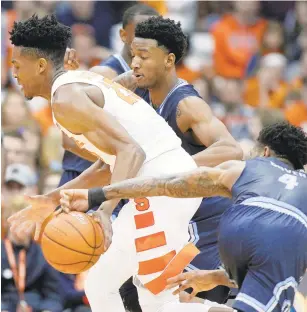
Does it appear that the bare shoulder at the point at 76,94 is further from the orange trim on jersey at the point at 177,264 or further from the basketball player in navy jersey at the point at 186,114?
the orange trim on jersey at the point at 177,264

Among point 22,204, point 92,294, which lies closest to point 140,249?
point 92,294

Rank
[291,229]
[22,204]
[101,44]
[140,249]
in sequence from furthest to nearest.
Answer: [101,44] < [22,204] < [140,249] < [291,229]

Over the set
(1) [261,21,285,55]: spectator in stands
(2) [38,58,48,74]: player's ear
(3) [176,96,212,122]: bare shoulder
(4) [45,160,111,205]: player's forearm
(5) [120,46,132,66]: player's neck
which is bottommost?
(1) [261,21,285,55]: spectator in stands

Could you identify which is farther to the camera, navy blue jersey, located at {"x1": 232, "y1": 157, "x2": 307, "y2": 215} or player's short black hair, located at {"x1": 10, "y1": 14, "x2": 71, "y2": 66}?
player's short black hair, located at {"x1": 10, "y1": 14, "x2": 71, "y2": 66}

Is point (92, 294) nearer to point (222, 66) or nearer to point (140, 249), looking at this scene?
point (140, 249)

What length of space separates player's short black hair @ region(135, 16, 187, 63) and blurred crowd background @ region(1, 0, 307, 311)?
14.5 feet

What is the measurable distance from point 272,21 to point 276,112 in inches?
79.7

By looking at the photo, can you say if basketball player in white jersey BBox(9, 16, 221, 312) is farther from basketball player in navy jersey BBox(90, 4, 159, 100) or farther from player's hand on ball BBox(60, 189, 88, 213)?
basketball player in navy jersey BBox(90, 4, 159, 100)

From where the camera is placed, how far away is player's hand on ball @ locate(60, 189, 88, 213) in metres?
6.00

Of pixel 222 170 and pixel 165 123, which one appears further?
pixel 165 123

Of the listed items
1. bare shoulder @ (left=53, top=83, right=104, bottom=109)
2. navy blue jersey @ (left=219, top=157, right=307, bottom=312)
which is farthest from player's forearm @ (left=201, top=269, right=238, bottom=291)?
bare shoulder @ (left=53, top=83, right=104, bottom=109)

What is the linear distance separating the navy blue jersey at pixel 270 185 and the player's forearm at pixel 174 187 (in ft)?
0.44

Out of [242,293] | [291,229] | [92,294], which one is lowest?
[92,294]

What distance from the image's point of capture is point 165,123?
6.89m
